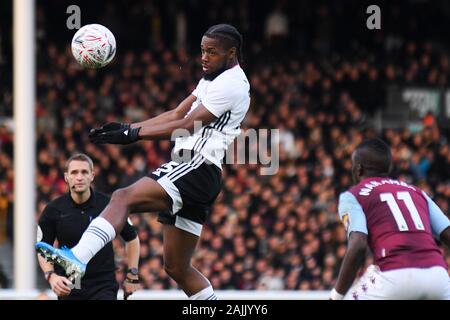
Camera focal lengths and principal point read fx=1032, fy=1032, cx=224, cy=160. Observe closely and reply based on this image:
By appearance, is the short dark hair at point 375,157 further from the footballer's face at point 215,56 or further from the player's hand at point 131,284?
the player's hand at point 131,284

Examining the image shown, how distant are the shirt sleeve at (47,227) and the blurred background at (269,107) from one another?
578cm

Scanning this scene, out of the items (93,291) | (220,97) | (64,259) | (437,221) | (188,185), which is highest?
(220,97)

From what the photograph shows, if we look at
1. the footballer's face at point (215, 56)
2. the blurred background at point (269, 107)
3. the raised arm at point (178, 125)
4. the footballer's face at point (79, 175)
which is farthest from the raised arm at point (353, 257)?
the blurred background at point (269, 107)

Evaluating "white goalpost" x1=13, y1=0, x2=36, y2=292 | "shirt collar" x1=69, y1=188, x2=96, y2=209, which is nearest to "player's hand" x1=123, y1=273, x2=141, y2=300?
"shirt collar" x1=69, y1=188, x2=96, y2=209

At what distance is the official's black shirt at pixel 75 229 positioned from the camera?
315 inches

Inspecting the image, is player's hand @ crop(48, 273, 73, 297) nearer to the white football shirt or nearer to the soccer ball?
the white football shirt

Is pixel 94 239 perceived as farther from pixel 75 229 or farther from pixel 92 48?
pixel 92 48

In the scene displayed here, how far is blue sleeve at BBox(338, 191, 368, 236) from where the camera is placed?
20.5ft

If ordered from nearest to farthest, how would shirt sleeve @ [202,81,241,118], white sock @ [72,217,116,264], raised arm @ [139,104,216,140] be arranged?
white sock @ [72,217,116,264], raised arm @ [139,104,216,140], shirt sleeve @ [202,81,241,118]

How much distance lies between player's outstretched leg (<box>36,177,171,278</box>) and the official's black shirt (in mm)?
1036

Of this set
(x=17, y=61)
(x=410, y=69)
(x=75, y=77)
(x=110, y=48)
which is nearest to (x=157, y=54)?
(x=75, y=77)

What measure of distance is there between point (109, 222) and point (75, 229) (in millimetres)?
1185

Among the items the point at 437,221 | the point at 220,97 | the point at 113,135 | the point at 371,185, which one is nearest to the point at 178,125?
the point at 220,97

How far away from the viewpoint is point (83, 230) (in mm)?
8016
